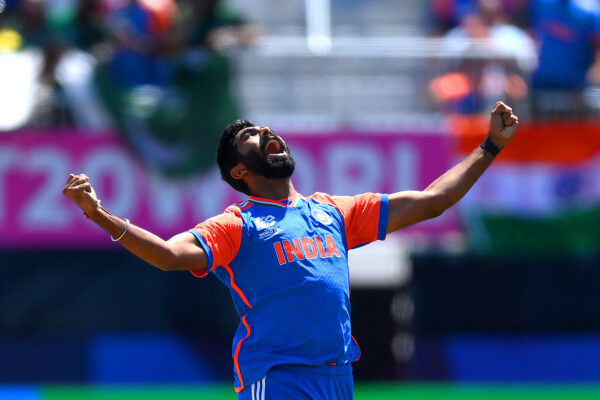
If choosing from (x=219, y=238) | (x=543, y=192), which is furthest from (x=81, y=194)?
(x=543, y=192)

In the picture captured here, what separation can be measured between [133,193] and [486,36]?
13.0ft

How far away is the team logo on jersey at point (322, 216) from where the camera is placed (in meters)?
5.02

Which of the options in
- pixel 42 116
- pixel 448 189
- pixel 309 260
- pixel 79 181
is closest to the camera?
pixel 79 181

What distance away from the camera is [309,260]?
4852 millimetres

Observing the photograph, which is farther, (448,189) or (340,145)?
(340,145)

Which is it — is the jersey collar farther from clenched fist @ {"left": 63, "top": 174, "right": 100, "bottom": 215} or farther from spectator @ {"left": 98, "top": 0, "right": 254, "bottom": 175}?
spectator @ {"left": 98, "top": 0, "right": 254, "bottom": 175}

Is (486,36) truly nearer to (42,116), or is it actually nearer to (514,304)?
(514,304)

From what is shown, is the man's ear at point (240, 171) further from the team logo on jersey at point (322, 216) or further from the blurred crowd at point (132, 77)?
the blurred crowd at point (132, 77)

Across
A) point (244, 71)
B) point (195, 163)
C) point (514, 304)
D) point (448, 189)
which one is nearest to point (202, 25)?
point (244, 71)

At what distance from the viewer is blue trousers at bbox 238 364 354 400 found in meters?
4.75

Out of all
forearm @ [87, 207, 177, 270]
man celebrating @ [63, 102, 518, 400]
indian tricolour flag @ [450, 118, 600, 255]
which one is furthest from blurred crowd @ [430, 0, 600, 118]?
forearm @ [87, 207, 177, 270]

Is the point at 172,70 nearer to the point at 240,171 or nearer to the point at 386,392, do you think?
the point at 386,392

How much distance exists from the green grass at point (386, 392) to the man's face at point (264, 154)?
5217 mm

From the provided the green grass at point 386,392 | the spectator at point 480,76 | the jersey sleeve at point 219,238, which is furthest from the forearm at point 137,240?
the spectator at point 480,76
